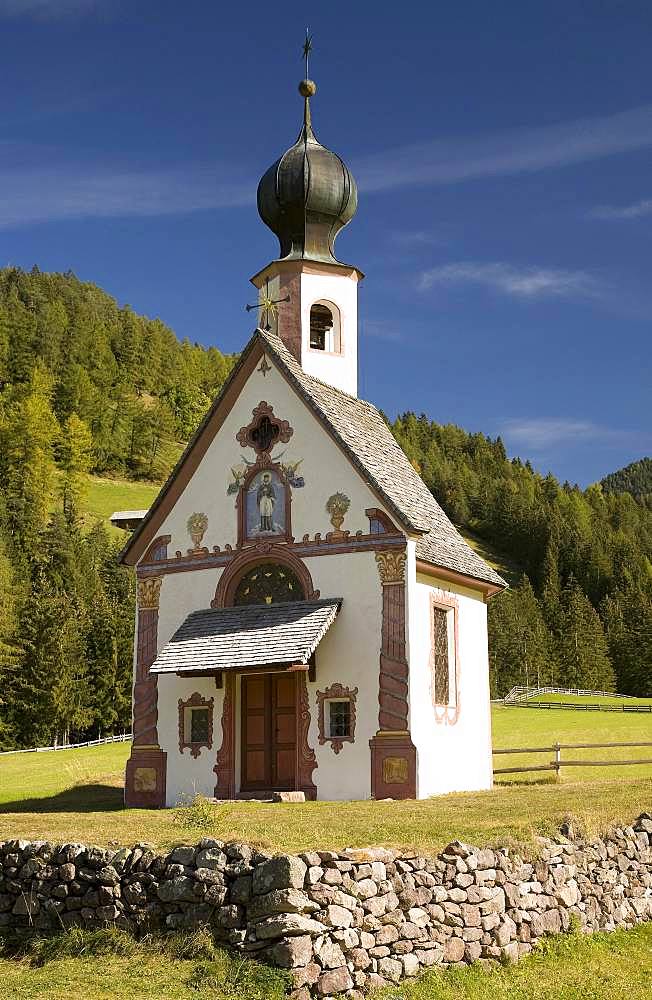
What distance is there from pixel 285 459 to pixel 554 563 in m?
120

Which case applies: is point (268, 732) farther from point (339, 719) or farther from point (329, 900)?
point (329, 900)

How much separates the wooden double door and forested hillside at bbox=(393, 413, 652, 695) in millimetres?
67140

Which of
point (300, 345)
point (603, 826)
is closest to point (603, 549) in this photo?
point (300, 345)

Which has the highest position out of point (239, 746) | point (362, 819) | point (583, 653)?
point (583, 653)

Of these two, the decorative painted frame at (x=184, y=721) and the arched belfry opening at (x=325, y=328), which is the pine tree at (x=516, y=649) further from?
the decorative painted frame at (x=184, y=721)

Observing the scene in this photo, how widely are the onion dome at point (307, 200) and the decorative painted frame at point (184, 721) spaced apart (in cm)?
1201

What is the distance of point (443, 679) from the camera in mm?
26188

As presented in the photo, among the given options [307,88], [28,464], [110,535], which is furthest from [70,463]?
[307,88]

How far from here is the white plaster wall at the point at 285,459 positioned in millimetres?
25641

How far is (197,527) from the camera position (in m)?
27.6

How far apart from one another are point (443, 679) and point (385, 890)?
1372 cm

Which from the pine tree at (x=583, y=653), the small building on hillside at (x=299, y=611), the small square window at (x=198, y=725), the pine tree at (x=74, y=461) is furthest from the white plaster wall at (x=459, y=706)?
the pine tree at (x=74, y=461)

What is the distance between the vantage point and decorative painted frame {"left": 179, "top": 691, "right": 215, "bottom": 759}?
26000 millimetres

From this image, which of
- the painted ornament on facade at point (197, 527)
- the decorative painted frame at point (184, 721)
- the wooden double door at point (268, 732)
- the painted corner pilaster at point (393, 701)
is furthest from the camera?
the painted ornament on facade at point (197, 527)
